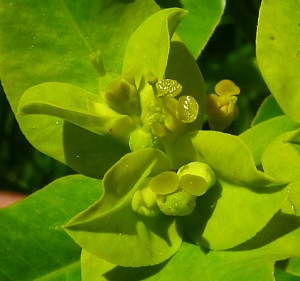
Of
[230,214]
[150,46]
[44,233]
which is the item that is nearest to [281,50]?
[150,46]

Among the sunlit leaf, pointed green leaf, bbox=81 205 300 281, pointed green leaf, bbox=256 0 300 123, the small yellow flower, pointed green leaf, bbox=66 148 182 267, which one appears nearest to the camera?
pointed green leaf, bbox=66 148 182 267

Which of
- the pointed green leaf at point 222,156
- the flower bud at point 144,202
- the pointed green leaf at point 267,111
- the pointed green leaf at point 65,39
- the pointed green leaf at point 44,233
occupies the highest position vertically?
the pointed green leaf at point 65,39

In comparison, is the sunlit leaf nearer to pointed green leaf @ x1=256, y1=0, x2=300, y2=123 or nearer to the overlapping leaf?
pointed green leaf @ x1=256, y1=0, x2=300, y2=123

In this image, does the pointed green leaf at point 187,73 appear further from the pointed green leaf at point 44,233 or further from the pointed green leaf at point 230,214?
the pointed green leaf at point 44,233

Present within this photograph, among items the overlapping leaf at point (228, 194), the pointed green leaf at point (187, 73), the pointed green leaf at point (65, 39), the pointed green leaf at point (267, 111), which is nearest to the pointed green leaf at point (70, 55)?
the pointed green leaf at point (65, 39)

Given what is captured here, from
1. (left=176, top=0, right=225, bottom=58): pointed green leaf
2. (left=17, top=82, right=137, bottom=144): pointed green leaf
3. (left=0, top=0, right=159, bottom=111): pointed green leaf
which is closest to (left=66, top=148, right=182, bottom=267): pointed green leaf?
(left=17, top=82, right=137, bottom=144): pointed green leaf

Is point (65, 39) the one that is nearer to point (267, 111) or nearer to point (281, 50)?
point (281, 50)

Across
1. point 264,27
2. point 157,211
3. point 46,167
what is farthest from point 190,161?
point 46,167
